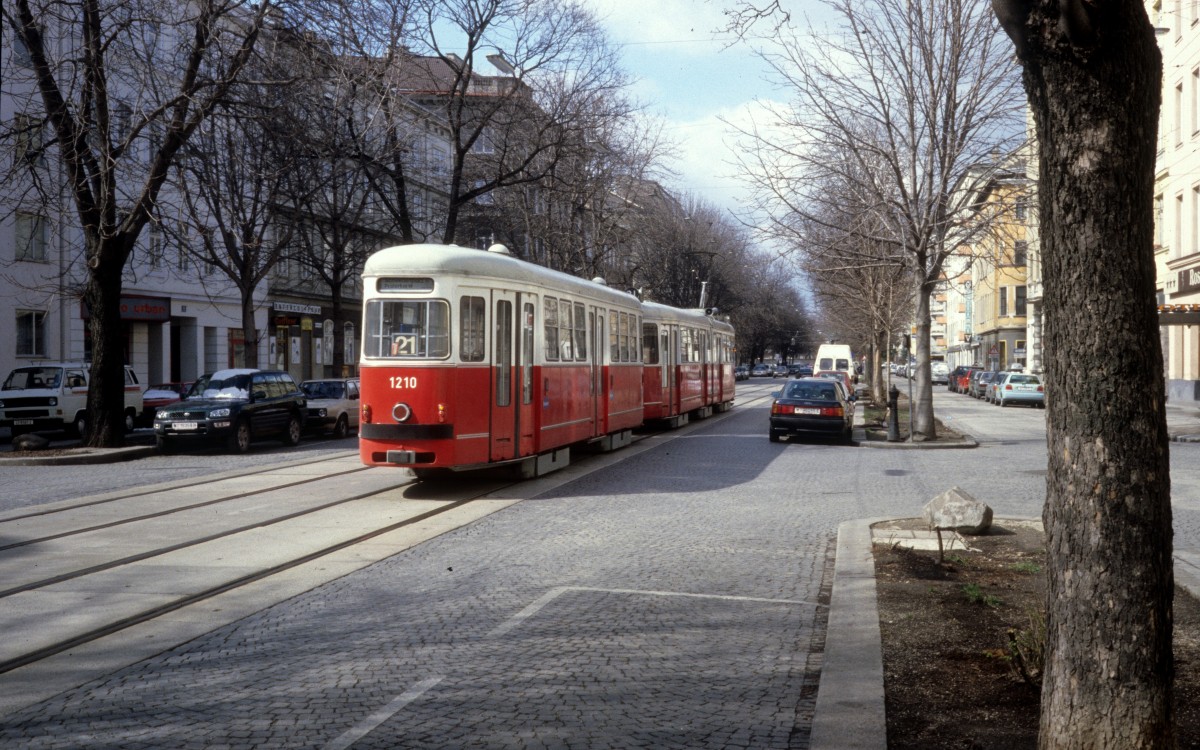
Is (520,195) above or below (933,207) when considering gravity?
above

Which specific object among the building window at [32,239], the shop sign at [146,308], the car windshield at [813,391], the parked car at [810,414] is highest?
the building window at [32,239]

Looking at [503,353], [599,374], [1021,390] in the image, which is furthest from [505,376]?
[1021,390]

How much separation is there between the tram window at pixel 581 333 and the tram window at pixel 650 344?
6926 millimetres

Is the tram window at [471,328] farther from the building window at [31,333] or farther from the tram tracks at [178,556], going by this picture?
the building window at [31,333]

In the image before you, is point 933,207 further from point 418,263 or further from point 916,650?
point 916,650

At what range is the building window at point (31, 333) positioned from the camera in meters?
33.8

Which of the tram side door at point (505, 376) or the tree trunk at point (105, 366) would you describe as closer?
the tram side door at point (505, 376)

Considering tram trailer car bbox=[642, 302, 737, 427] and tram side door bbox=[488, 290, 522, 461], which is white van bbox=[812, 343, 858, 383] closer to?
tram trailer car bbox=[642, 302, 737, 427]

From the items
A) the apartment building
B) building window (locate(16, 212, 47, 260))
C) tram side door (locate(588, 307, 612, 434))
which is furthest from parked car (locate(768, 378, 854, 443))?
building window (locate(16, 212, 47, 260))

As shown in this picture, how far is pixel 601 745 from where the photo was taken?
15.9 feet

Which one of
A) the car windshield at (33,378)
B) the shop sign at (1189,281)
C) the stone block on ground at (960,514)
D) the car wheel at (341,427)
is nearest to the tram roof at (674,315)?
the car wheel at (341,427)

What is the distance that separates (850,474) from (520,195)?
967 inches

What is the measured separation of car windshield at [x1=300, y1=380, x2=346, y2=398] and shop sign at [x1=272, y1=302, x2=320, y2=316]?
18570 millimetres

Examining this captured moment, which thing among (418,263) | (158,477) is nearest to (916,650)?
(418,263)
